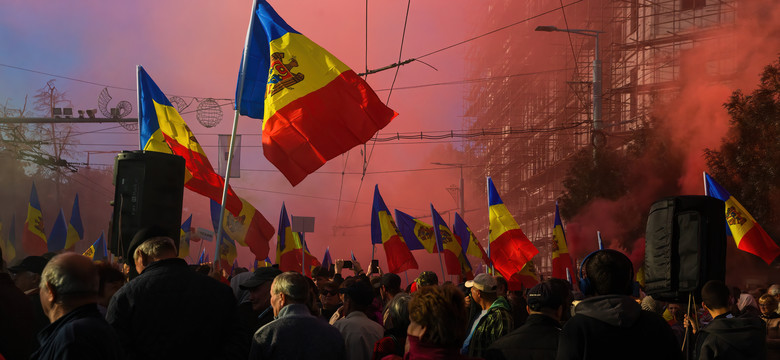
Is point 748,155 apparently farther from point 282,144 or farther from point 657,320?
point 657,320

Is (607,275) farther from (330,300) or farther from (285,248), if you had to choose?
(285,248)

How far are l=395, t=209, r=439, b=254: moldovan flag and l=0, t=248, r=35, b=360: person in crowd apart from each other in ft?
48.3

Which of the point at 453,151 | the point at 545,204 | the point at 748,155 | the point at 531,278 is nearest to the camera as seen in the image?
the point at 531,278

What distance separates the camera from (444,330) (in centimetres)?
399

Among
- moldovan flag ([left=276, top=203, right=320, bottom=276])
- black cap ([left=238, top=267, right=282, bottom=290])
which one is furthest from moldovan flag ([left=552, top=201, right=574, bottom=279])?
black cap ([left=238, top=267, right=282, bottom=290])

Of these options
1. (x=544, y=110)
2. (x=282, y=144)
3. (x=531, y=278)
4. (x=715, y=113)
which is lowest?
(x=531, y=278)

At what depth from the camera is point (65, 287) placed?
13.0 ft

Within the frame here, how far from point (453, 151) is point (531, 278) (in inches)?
2546

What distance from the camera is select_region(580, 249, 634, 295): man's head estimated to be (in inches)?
177

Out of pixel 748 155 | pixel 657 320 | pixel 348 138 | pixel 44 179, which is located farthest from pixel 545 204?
pixel 657 320

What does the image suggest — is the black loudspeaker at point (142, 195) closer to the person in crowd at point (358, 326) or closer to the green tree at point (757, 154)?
the person in crowd at point (358, 326)

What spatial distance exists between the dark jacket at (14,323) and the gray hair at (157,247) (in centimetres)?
131

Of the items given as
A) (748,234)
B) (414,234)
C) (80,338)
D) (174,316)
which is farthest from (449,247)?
(80,338)

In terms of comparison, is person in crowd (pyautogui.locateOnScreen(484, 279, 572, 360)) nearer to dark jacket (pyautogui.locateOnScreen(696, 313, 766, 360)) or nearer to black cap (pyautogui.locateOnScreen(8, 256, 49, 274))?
dark jacket (pyautogui.locateOnScreen(696, 313, 766, 360))
